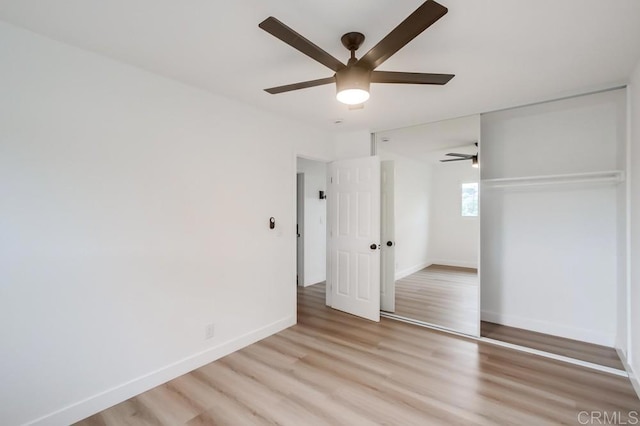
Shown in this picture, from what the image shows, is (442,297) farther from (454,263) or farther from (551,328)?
(454,263)

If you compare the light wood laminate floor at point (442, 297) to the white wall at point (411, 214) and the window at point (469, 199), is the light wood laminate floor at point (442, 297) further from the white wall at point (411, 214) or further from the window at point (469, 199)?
the window at point (469, 199)

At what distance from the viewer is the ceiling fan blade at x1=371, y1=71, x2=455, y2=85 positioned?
5.90ft

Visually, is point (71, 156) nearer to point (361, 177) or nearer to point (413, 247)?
point (361, 177)

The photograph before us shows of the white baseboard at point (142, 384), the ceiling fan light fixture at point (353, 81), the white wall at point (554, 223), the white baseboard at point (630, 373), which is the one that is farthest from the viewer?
the white wall at point (554, 223)

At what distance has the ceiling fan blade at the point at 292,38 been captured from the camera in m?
1.36

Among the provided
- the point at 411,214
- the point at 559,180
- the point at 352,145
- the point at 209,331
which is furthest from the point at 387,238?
the point at 209,331

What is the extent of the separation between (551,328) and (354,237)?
8.14ft

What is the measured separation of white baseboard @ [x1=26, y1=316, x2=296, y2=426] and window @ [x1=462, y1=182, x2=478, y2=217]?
5034 mm

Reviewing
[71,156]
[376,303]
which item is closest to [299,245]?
[376,303]

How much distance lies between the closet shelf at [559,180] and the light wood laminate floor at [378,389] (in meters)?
1.81

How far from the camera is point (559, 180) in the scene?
10.7 ft

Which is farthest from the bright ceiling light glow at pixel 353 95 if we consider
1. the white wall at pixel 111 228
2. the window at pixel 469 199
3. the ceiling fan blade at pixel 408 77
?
the window at pixel 469 199

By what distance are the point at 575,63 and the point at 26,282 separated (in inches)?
165

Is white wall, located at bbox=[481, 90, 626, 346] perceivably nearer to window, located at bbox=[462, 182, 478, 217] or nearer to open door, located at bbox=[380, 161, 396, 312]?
open door, located at bbox=[380, 161, 396, 312]
